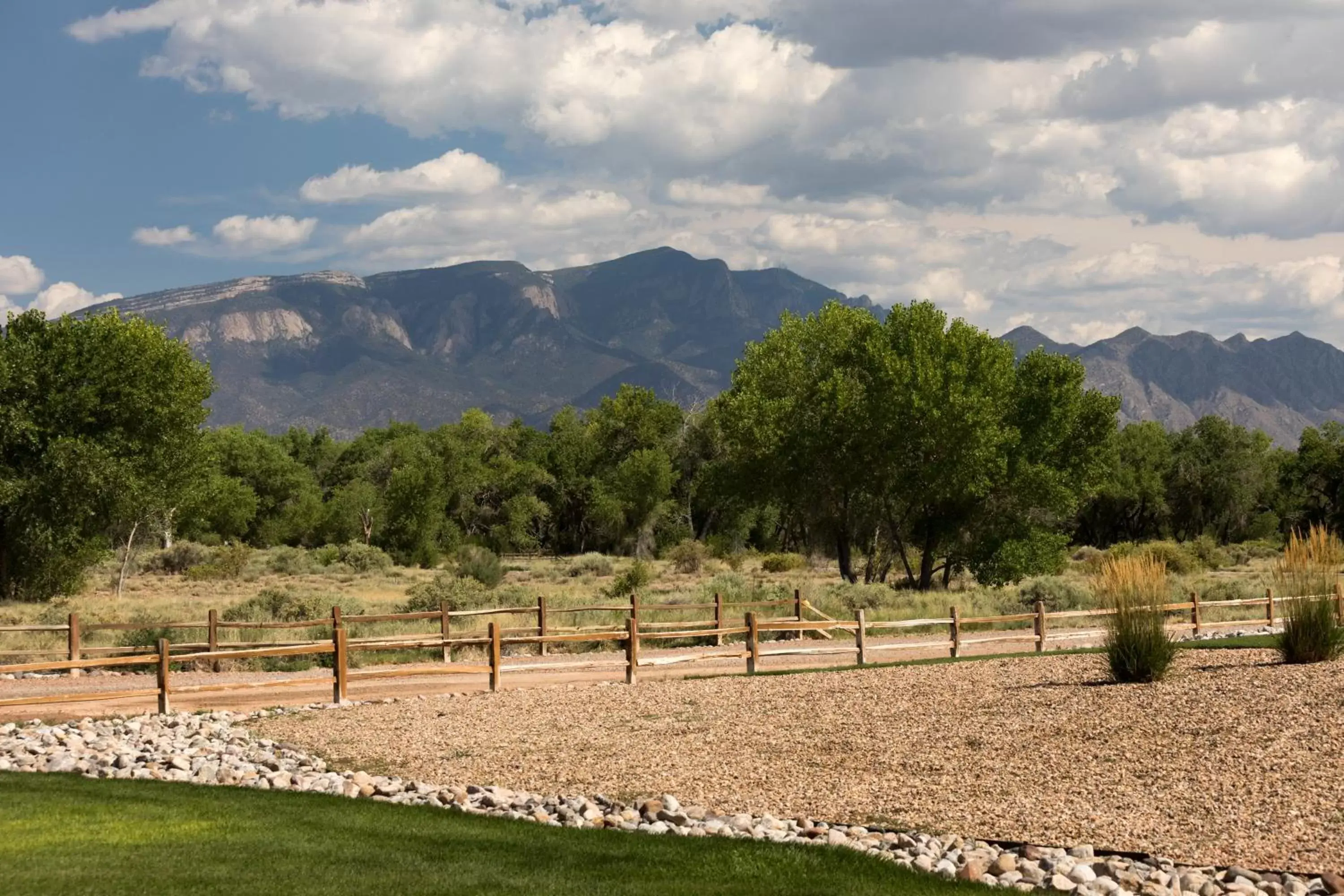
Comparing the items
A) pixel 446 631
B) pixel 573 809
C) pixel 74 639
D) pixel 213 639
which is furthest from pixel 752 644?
pixel 74 639

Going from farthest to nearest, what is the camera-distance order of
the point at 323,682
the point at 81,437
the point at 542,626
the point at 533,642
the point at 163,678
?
1. the point at 81,437
2. the point at 533,642
3. the point at 542,626
4. the point at 323,682
5. the point at 163,678

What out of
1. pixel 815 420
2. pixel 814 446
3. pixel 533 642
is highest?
pixel 815 420

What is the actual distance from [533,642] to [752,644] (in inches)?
243

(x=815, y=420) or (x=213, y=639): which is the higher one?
(x=815, y=420)

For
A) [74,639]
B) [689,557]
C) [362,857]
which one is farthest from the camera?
[689,557]

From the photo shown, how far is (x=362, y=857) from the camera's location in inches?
347

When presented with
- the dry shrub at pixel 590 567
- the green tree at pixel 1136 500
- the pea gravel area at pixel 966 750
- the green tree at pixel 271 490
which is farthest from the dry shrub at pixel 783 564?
the pea gravel area at pixel 966 750

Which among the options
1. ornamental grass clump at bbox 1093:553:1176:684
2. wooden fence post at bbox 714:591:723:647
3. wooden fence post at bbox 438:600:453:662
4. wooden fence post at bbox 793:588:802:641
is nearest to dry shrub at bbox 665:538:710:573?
wooden fence post at bbox 793:588:802:641

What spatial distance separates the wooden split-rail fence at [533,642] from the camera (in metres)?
17.4

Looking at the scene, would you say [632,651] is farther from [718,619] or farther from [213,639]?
[213,639]

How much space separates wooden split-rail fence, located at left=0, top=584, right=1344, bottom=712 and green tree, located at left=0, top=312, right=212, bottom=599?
28.5 feet

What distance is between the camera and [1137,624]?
48.0 feet

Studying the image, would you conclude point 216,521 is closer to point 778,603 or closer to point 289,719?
point 778,603

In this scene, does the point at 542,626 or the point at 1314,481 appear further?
the point at 1314,481
